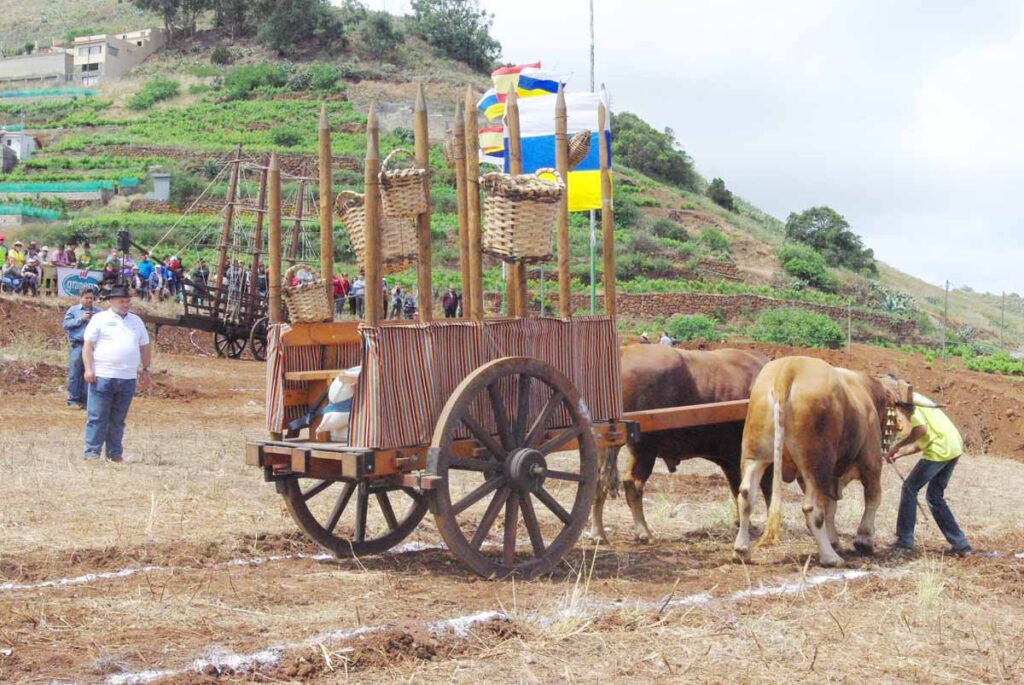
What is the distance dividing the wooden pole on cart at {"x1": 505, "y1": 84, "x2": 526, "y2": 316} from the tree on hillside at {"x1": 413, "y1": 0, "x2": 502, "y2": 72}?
8337 cm

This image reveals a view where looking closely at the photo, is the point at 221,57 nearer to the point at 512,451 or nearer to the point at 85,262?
the point at 85,262

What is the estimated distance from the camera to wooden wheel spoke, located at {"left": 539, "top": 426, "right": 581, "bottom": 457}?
729 centimetres

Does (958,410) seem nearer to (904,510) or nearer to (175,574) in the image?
(904,510)

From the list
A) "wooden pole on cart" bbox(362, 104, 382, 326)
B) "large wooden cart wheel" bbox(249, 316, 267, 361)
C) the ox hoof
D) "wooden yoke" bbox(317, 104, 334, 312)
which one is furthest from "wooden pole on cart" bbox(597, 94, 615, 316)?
"large wooden cart wheel" bbox(249, 316, 267, 361)

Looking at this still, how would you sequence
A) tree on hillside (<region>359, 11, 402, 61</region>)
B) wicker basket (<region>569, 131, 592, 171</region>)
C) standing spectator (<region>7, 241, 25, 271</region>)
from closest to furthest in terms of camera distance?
wicker basket (<region>569, 131, 592, 171</region>)
standing spectator (<region>7, 241, 25, 271</region>)
tree on hillside (<region>359, 11, 402, 61</region>)

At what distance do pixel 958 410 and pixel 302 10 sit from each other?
73334 mm

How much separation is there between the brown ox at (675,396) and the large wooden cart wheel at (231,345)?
54.9 ft

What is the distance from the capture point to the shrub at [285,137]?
190 feet

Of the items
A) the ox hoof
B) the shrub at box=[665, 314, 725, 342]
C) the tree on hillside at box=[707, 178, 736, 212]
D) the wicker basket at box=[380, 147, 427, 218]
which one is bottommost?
the ox hoof

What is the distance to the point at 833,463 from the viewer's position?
842 centimetres

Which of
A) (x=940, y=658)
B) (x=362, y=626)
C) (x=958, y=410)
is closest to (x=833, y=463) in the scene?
(x=940, y=658)

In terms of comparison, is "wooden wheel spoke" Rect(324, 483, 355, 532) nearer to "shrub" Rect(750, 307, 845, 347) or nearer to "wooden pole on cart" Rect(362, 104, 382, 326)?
"wooden pole on cart" Rect(362, 104, 382, 326)

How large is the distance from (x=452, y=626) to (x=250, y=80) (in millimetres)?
71437

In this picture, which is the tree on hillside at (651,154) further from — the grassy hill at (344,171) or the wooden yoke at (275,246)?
the wooden yoke at (275,246)
